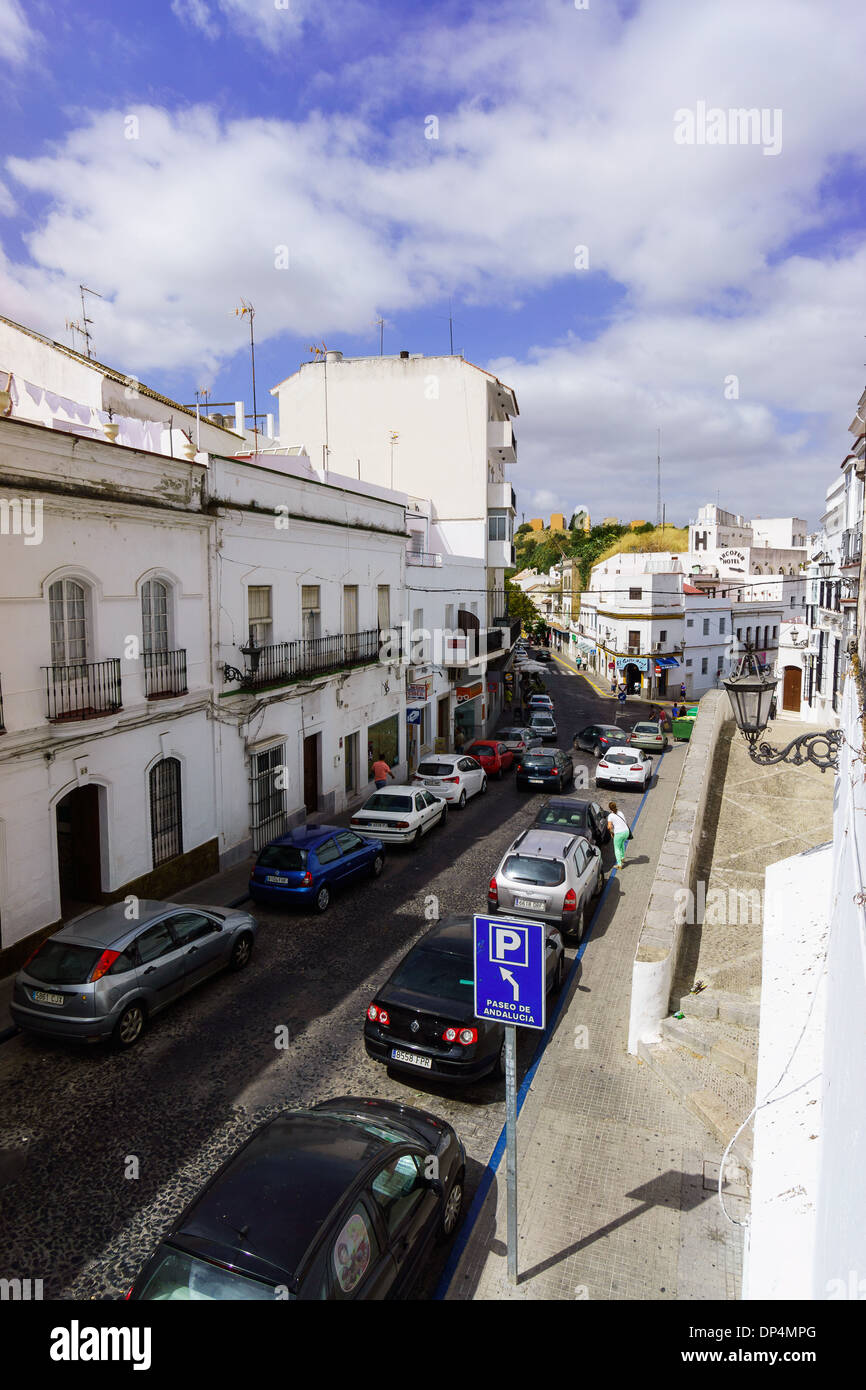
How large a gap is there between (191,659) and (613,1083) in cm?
1006

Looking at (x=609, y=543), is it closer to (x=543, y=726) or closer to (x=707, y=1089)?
(x=543, y=726)

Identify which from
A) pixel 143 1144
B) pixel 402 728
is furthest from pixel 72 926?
pixel 402 728

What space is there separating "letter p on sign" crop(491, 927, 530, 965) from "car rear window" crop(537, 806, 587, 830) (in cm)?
990

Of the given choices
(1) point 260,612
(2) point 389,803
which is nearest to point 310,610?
(1) point 260,612

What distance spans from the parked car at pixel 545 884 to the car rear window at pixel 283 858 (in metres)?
3.39

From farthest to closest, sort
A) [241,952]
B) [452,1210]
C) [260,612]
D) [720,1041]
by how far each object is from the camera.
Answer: [260,612] < [241,952] < [720,1041] < [452,1210]

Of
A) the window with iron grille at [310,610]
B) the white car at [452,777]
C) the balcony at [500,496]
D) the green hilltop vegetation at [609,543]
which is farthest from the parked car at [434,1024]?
the green hilltop vegetation at [609,543]

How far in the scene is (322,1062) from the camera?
29.7 ft

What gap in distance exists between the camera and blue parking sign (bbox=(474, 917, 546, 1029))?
5996 millimetres

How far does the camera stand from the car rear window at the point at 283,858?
539 inches

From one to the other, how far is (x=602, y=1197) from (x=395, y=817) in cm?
1085

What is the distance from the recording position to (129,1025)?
9.29m
